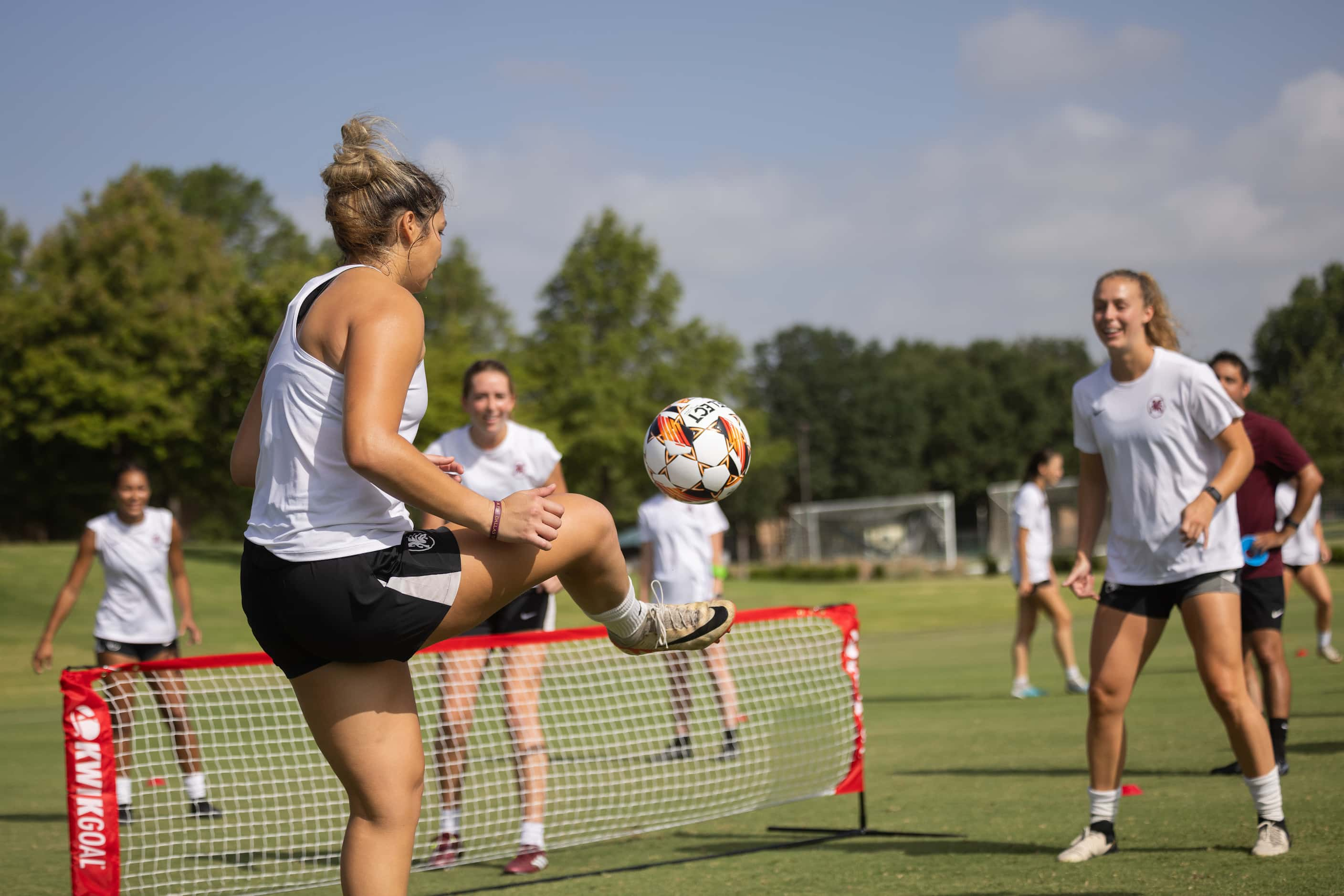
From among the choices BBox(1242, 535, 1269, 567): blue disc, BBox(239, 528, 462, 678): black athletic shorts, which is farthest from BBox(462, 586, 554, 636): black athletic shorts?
BBox(1242, 535, 1269, 567): blue disc

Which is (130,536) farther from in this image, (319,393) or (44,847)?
(319,393)

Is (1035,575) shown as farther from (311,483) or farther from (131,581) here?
(311,483)

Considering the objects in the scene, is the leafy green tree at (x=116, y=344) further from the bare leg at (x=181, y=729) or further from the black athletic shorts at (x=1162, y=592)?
the black athletic shorts at (x=1162, y=592)

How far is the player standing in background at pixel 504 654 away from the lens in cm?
601

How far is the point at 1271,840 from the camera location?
16.7ft

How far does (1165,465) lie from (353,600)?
12.4 feet

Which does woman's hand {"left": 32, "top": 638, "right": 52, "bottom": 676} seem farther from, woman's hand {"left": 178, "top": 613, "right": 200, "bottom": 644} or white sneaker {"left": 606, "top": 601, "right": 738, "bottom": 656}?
white sneaker {"left": 606, "top": 601, "right": 738, "bottom": 656}

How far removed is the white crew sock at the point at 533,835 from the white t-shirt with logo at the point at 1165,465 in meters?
2.96

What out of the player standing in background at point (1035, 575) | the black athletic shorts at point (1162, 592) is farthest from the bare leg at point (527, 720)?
the player standing in background at point (1035, 575)

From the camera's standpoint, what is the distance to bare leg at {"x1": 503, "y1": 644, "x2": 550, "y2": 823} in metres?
6.00

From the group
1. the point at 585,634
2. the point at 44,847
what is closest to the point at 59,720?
the point at 44,847

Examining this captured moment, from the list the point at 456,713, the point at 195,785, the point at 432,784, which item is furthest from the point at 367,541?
the point at 432,784

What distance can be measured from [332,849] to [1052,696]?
7.96 metres

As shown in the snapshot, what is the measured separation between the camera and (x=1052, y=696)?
39.9 feet
